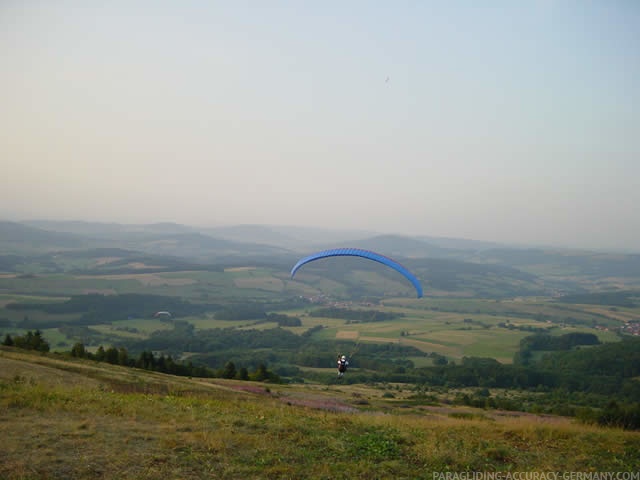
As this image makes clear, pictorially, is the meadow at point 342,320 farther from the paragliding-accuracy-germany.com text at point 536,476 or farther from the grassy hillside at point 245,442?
the paragliding-accuracy-germany.com text at point 536,476

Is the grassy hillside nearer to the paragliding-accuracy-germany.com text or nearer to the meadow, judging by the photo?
the paragliding-accuracy-germany.com text

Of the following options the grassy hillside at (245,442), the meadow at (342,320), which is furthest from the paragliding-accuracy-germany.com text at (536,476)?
the meadow at (342,320)

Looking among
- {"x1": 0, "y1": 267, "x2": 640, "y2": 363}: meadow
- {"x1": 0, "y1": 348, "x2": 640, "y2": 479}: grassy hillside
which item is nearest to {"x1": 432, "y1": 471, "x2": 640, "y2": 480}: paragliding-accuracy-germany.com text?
{"x1": 0, "y1": 348, "x2": 640, "y2": 479}: grassy hillside

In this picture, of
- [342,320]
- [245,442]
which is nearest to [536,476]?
[245,442]

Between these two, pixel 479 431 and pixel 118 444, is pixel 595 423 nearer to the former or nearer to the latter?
pixel 479 431

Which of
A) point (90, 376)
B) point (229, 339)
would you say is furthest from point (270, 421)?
point (229, 339)

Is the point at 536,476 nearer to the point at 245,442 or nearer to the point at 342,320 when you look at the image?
the point at 245,442
